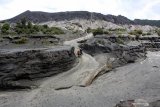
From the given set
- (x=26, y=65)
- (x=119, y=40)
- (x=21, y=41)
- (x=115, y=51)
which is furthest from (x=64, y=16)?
(x=26, y=65)

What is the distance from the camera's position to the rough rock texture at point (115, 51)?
187 feet

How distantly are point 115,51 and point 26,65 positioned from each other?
19.3m

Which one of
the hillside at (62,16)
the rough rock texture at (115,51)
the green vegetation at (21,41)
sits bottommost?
the hillside at (62,16)

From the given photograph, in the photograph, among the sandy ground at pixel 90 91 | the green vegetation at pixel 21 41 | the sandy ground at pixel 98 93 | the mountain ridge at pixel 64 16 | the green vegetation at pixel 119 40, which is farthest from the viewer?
the mountain ridge at pixel 64 16

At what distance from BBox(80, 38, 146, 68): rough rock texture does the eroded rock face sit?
1194 centimetres

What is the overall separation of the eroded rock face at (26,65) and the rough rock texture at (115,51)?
39.2 feet

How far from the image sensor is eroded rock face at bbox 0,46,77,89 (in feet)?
139

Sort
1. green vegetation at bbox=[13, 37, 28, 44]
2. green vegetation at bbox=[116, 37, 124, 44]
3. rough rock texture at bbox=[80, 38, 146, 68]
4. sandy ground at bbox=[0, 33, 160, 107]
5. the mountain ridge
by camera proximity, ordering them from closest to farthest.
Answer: sandy ground at bbox=[0, 33, 160, 107] → rough rock texture at bbox=[80, 38, 146, 68] → green vegetation at bbox=[13, 37, 28, 44] → green vegetation at bbox=[116, 37, 124, 44] → the mountain ridge

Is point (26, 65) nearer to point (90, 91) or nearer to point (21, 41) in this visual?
point (90, 91)

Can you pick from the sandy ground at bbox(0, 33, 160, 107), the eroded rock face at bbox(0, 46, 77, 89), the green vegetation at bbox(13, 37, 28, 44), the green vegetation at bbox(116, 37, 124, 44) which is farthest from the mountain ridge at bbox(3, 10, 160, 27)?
the eroded rock face at bbox(0, 46, 77, 89)

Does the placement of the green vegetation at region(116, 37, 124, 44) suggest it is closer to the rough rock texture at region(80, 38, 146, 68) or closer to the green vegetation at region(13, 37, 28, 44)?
the rough rock texture at region(80, 38, 146, 68)

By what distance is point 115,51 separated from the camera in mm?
58875

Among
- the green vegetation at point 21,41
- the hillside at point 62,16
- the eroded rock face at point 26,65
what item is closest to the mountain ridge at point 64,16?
the hillside at point 62,16

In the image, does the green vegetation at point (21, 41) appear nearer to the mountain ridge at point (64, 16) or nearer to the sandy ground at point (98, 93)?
the sandy ground at point (98, 93)
